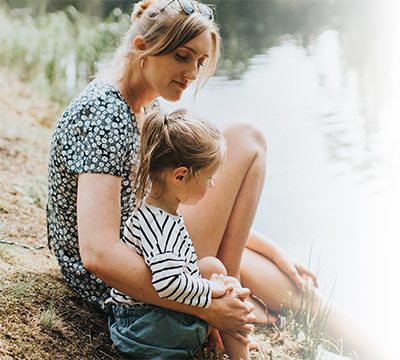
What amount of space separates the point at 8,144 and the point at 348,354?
2274 millimetres

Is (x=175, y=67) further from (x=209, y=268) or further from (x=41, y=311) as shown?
(x=41, y=311)

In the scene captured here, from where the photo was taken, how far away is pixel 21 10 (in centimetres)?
559

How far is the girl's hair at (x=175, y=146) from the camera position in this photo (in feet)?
4.38

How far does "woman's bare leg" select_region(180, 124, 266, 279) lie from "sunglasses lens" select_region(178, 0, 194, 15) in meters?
0.44

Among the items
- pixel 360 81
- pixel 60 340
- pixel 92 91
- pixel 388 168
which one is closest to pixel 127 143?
pixel 92 91

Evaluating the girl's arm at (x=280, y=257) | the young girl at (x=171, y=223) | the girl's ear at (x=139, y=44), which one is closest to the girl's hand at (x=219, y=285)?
the young girl at (x=171, y=223)

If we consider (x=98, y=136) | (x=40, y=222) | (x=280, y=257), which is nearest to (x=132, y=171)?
(x=98, y=136)

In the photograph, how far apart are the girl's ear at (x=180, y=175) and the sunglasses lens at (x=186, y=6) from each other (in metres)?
0.50

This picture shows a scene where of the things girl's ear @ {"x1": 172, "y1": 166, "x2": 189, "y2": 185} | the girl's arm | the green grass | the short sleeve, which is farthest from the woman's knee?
the green grass

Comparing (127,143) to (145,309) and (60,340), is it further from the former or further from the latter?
(60,340)

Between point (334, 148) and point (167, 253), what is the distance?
10.9ft

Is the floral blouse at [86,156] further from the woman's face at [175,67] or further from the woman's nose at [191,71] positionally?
the woman's nose at [191,71]

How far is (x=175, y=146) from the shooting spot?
1339 mm

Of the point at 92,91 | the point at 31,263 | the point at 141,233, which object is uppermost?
the point at 92,91
